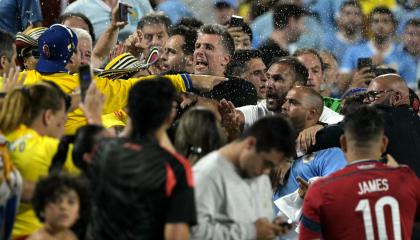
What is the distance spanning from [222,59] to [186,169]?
422cm

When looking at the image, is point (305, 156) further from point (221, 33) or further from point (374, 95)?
point (221, 33)

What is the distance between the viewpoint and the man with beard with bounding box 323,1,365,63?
1311cm

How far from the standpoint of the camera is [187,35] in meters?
9.96

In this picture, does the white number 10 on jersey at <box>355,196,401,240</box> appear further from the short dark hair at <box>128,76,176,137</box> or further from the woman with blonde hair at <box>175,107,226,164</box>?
the short dark hair at <box>128,76,176,137</box>

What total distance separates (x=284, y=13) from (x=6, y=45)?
17.3 ft

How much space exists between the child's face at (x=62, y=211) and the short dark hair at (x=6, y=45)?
2190mm

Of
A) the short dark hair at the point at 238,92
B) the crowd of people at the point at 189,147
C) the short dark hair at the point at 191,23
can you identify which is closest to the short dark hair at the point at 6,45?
the crowd of people at the point at 189,147

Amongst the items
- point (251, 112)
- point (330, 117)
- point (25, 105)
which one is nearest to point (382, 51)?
point (330, 117)

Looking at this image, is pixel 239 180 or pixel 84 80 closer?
pixel 239 180

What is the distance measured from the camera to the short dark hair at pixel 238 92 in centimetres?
892

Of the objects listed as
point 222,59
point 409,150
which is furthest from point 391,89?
point 222,59

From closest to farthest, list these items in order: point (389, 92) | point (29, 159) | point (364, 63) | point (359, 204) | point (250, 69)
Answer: point (29, 159)
point (359, 204)
point (389, 92)
point (250, 69)
point (364, 63)

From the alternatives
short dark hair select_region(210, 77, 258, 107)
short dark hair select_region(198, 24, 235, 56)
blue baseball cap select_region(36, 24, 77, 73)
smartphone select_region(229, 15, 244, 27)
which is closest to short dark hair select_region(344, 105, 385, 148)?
blue baseball cap select_region(36, 24, 77, 73)

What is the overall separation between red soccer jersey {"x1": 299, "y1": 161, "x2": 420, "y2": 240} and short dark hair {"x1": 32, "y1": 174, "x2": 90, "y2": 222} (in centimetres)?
143
